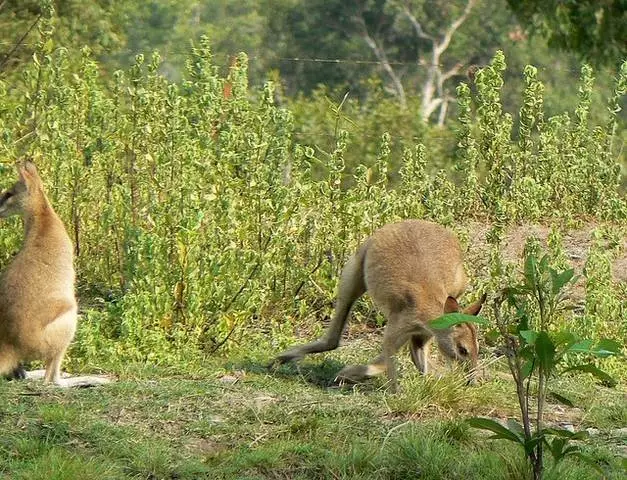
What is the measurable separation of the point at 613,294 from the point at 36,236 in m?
4.46

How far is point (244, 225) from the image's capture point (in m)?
10.1

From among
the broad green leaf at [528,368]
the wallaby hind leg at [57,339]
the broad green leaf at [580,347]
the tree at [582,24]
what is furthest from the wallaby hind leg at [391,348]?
the tree at [582,24]

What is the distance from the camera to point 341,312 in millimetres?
9398

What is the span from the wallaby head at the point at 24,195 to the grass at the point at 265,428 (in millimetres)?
1238

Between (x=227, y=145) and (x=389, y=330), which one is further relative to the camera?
(x=227, y=145)

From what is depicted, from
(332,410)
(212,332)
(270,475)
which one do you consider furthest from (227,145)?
(270,475)

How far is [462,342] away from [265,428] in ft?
5.46

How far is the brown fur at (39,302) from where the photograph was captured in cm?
827

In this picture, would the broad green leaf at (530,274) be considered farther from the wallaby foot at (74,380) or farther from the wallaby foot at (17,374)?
the wallaby foot at (17,374)

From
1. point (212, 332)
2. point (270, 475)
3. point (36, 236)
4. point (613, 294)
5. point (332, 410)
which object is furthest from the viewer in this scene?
point (613, 294)

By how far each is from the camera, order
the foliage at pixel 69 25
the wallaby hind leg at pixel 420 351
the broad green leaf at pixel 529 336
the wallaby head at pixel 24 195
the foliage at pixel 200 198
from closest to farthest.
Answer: the broad green leaf at pixel 529 336
the wallaby head at pixel 24 195
the wallaby hind leg at pixel 420 351
the foliage at pixel 200 198
the foliage at pixel 69 25

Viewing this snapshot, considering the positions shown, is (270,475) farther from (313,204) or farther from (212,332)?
(313,204)

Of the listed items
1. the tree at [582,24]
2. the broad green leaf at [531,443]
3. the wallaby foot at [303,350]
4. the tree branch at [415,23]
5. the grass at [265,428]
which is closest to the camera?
the tree at [582,24]

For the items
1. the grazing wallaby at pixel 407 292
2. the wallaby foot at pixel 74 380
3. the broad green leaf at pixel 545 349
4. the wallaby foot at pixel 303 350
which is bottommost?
the wallaby foot at pixel 303 350
